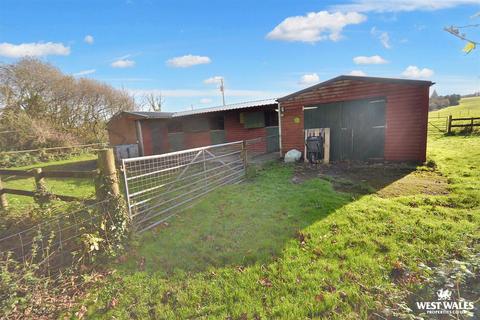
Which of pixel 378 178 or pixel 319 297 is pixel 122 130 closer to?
pixel 378 178

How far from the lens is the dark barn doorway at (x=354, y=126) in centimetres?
829

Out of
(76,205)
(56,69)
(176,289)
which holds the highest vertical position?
(56,69)

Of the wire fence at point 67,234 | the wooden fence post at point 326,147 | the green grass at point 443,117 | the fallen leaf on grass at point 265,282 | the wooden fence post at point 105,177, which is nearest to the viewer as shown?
the fallen leaf on grass at point 265,282

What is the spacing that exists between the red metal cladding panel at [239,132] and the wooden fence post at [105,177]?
9854mm

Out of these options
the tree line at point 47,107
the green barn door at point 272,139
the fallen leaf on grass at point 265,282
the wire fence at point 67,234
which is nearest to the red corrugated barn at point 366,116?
the green barn door at point 272,139

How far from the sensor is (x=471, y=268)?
8.22ft

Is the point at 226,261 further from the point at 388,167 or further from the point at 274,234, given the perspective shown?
the point at 388,167

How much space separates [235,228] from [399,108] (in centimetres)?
713

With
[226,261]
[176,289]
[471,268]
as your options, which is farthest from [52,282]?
[471,268]

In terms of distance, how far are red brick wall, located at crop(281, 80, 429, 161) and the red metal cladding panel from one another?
447 cm

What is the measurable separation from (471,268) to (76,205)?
16.3ft

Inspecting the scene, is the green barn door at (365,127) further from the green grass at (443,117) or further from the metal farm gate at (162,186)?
the green grass at (443,117)

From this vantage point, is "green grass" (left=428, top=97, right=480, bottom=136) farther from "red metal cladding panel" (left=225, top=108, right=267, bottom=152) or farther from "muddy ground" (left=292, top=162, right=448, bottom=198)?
"red metal cladding panel" (left=225, top=108, right=267, bottom=152)

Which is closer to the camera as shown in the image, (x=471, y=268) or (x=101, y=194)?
(x=471, y=268)
